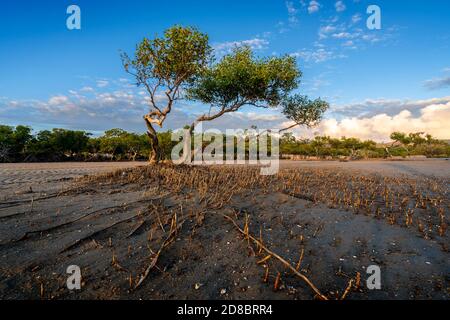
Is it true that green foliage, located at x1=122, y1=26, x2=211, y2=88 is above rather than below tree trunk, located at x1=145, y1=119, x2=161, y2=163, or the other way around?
above

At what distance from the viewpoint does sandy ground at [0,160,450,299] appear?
390cm

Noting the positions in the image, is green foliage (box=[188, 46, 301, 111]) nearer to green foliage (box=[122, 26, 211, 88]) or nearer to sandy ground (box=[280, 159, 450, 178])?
green foliage (box=[122, 26, 211, 88])

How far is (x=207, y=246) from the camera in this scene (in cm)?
528

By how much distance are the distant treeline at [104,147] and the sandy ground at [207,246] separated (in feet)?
42.9

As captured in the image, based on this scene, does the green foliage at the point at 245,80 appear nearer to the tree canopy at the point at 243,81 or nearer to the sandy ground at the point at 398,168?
the tree canopy at the point at 243,81

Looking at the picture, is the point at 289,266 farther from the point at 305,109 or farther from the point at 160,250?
the point at 305,109

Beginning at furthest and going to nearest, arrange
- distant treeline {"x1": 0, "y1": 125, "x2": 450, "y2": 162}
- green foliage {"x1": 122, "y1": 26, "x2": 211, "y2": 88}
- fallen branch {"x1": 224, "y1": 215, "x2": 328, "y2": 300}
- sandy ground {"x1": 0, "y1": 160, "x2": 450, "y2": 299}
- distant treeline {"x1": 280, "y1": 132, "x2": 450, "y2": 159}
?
distant treeline {"x1": 280, "y1": 132, "x2": 450, "y2": 159}
distant treeline {"x1": 0, "y1": 125, "x2": 450, "y2": 162}
green foliage {"x1": 122, "y1": 26, "x2": 211, "y2": 88}
sandy ground {"x1": 0, "y1": 160, "x2": 450, "y2": 299}
fallen branch {"x1": 224, "y1": 215, "x2": 328, "y2": 300}

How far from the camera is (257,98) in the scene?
18.8 m

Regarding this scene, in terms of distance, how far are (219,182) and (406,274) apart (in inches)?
330

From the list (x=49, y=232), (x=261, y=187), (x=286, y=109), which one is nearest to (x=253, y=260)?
(x=49, y=232)

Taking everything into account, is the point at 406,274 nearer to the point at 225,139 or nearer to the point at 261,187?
the point at 261,187

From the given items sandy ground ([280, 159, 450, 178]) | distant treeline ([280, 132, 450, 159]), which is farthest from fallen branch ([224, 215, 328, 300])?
distant treeline ([280, 132, 450, 159])

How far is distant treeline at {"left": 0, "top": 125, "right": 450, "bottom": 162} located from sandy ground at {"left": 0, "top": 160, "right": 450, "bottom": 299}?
13063 millimetres

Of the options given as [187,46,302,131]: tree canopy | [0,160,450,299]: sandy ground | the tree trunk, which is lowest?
[0,160,450,299]: sandy ground
